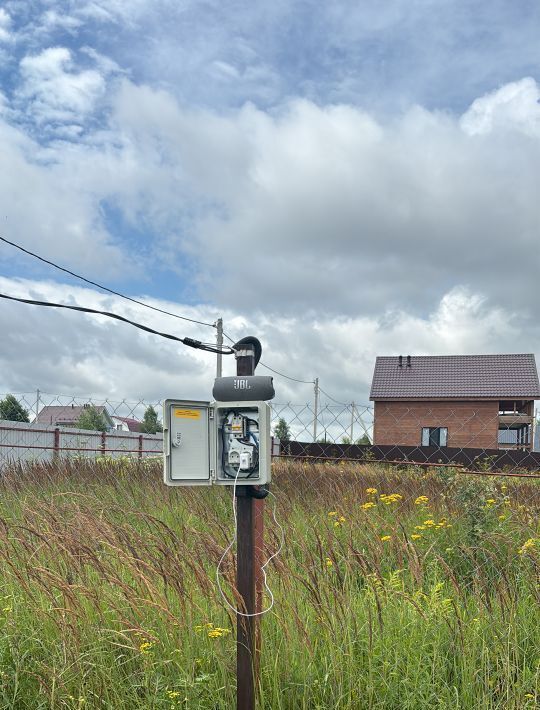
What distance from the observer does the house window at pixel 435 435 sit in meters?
36.5

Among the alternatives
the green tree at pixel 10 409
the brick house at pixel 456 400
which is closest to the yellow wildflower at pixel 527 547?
the brick house at pixel 456 400

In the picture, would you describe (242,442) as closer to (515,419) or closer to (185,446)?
(185,446)

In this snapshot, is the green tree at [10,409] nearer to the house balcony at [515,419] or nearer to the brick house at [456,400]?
the brick house at [456,400]

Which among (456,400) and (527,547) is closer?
(527,547)

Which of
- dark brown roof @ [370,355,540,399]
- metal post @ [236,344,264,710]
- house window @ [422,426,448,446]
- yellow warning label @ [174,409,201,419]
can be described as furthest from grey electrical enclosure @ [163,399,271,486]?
dark brown roof @ [370,355,540,399]

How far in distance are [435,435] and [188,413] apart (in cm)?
3540

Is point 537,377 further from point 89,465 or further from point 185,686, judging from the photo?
point 185,686

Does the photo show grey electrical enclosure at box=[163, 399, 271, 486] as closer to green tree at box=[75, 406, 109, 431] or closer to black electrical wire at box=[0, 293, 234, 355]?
black electrical wire at box=[0, 293, 234, 355]

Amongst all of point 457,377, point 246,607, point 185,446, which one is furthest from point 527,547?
point 457,377

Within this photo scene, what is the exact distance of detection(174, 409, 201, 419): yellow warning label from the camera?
300 centimetres

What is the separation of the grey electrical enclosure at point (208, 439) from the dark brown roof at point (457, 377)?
117ft

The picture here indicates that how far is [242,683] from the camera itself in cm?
293

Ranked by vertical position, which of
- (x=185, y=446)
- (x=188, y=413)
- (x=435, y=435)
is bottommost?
(x=435, y=435)

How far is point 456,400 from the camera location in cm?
3731
